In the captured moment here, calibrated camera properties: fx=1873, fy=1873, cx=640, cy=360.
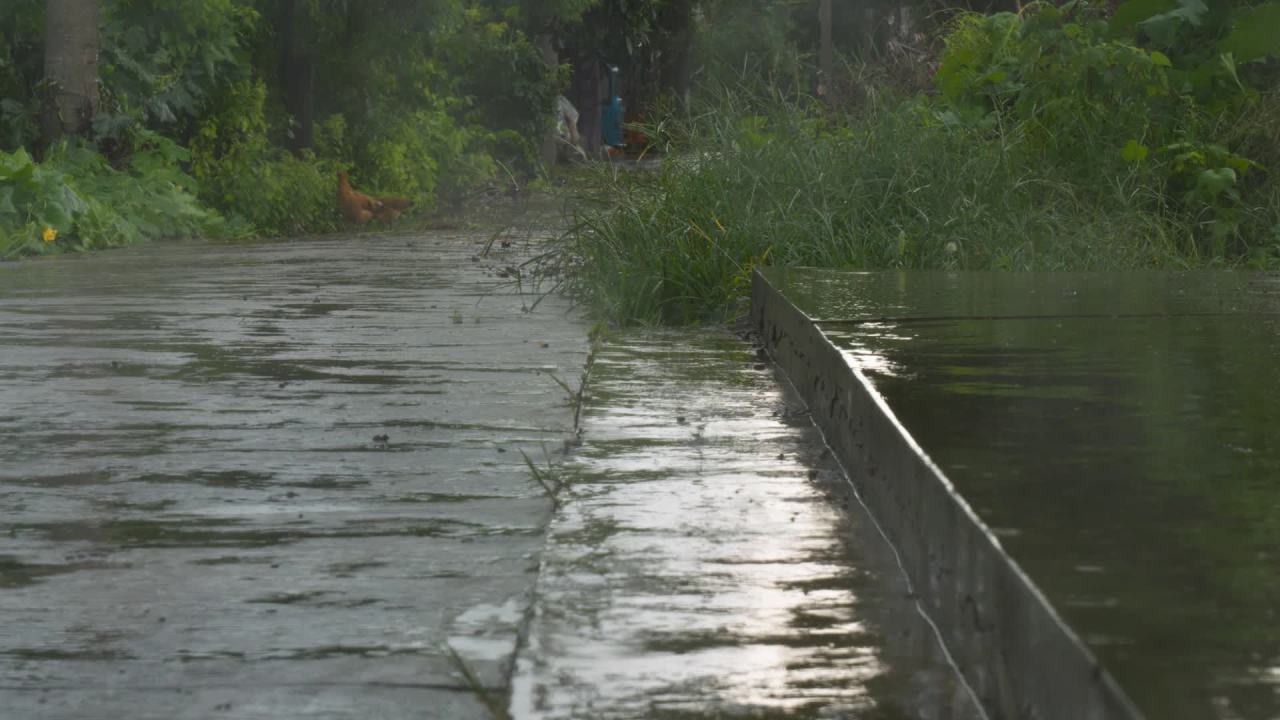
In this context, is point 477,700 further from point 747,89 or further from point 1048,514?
point 747,89

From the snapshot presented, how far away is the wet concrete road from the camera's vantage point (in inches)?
114

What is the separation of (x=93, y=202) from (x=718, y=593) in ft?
38.7

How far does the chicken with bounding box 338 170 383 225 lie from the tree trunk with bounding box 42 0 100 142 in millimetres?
2752

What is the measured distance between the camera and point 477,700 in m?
2.74

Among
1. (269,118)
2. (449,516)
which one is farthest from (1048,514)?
(269,118)

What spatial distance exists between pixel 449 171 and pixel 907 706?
20130mm

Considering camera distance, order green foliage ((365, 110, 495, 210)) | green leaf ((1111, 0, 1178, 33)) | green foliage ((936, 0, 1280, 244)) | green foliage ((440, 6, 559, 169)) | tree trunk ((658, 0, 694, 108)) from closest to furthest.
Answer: green leaf ((1111, 0, 1178, 33))
green foliage ((936, 0, 1280, 244))
green foliage ((365, 110, 495, 210))
green foliage ((440, 6, 559, 169))
tree trunk ((658, 0, 694, 108))

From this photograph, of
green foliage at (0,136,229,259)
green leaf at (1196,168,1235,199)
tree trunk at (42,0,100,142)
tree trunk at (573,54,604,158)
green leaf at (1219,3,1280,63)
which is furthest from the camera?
tree trunk at (573,54,604,158)

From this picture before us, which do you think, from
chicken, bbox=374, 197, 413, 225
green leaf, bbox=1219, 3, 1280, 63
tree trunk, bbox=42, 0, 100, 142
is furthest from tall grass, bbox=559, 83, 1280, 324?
chicken, bbox=374, 197, 413, 225

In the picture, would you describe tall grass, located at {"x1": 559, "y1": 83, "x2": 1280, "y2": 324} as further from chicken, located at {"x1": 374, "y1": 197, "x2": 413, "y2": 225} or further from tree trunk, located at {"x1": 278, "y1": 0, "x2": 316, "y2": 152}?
tree trunk, located at {"x1": 278, "y1": 0, "x2": 316, "y2": 152}

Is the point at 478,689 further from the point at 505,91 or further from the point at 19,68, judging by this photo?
the point at 505,91

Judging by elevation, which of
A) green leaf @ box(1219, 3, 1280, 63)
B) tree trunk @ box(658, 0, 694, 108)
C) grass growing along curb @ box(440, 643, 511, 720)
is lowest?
grass growing along curb @ box(440, 643, 511, 720)

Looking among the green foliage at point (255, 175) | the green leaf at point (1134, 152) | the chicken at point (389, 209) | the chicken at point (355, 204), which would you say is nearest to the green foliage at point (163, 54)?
the green foliage at point (255, 175)

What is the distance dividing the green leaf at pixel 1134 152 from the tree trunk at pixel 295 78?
40.1 feet
